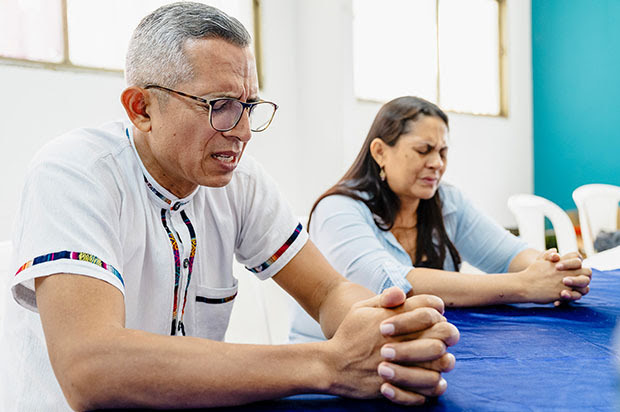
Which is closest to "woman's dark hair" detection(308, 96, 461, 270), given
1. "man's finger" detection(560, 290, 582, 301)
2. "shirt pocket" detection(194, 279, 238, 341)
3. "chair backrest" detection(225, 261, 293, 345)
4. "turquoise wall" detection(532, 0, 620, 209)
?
"chair backrest" detection(225, 261, 293, 345)

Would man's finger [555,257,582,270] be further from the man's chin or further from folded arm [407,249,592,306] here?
the man's chin

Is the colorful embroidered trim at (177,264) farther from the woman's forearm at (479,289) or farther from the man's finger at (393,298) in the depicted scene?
the woman's forearm at (479,289)

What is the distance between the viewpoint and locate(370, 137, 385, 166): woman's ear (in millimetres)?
2076

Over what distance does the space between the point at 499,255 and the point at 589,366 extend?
1.16 m

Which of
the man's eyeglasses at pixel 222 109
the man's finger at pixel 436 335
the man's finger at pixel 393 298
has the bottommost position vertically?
the man's finger at pixel 436 335

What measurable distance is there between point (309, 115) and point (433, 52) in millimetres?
2043

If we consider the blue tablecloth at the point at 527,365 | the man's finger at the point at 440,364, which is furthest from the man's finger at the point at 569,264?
the man's finger at the point at 440,364

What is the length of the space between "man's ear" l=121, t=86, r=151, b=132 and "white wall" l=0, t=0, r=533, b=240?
2044 millimetres

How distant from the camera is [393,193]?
2.06m

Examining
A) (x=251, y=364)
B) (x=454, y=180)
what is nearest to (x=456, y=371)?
(x=251, y=364)

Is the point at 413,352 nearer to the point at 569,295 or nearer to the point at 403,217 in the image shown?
the point at 569,295

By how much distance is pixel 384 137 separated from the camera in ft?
6.80

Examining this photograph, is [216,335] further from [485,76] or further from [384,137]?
[485,76]

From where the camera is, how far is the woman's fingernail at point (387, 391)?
756mm
